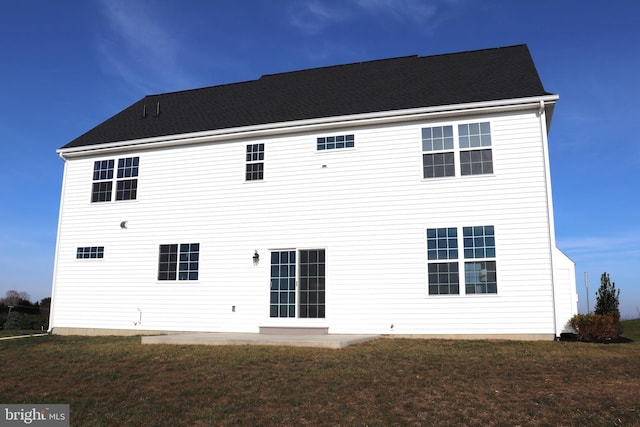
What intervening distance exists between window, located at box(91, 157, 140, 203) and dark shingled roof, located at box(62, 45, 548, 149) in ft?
2.80

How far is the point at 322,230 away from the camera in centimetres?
1532

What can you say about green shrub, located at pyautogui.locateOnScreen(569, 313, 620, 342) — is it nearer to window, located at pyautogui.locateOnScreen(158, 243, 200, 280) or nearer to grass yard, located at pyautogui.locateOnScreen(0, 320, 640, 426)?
grass yard, located at pyautogui.locateOnScreen(0, 320, 640, 426)

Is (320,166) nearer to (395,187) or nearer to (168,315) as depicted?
(395,187)

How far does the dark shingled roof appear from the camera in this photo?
1521 cm

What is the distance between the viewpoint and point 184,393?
330 inches

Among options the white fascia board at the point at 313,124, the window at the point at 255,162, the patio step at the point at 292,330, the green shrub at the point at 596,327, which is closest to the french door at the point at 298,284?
the patio step at the point at 292,330

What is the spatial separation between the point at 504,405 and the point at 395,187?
8.39 meters

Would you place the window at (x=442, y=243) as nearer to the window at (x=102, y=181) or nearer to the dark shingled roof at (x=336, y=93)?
the dark shingled roof at (x=336, y=93)

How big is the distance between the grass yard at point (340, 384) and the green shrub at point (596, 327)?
0.50 meters

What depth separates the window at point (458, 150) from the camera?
14.3 m

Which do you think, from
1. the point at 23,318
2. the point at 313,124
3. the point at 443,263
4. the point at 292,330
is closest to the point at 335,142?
the point at 313,124

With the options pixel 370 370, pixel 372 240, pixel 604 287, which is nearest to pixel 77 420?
pixel 370 370

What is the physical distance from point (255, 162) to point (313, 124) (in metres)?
2.27

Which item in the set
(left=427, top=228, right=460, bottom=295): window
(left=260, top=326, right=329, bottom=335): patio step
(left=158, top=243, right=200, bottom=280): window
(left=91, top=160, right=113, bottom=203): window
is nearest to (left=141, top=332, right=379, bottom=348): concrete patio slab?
(left=260, top=326, right=329, bottom=335): patio step
